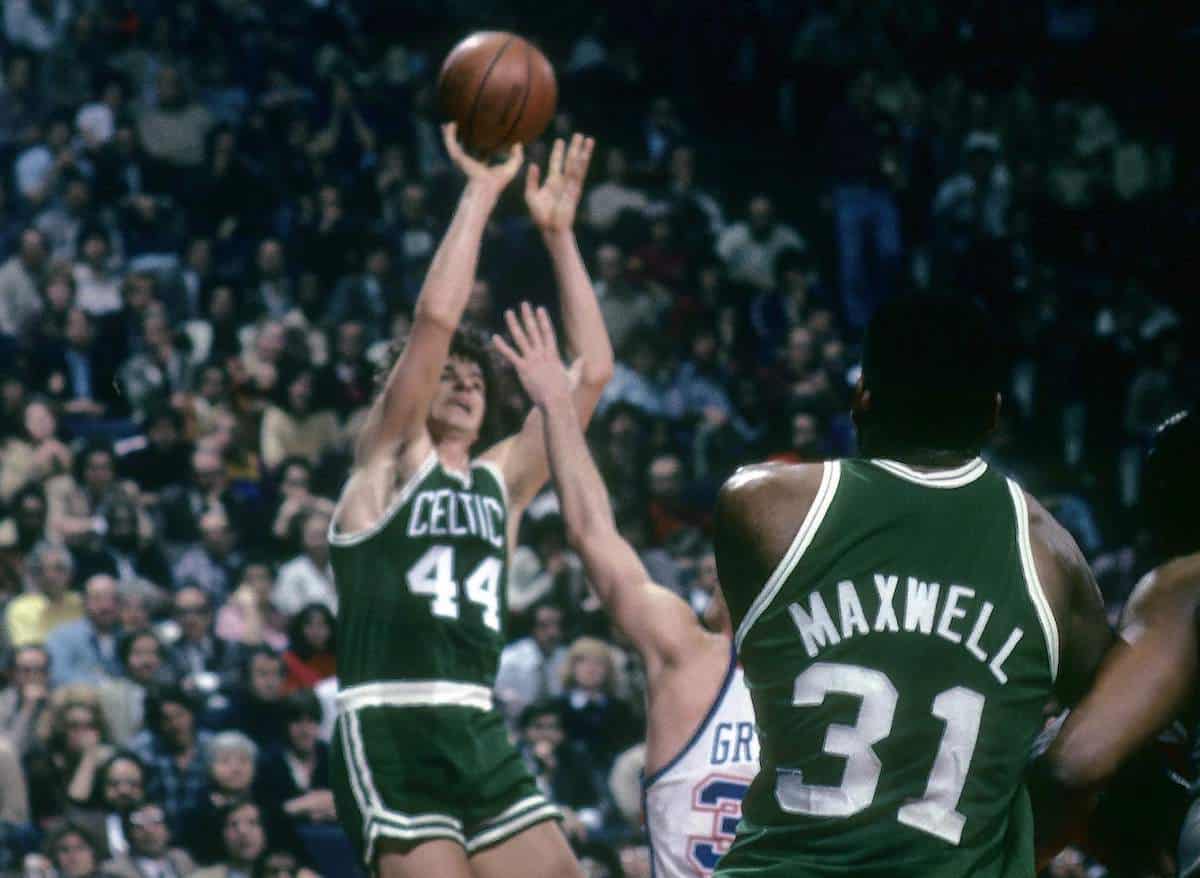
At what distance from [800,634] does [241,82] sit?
39.6 feet

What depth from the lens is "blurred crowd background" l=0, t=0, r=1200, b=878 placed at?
28.1ft

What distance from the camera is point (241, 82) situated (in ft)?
46.2

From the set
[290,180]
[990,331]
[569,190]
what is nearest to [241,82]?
[290,180]

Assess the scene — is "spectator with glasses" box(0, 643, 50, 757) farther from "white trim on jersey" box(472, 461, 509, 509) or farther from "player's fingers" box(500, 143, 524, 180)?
"player's fingers" box(500, 143, 524, 180)

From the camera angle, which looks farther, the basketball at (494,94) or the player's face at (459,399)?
the basketball at (494,94)

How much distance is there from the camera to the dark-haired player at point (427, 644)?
14.8ft

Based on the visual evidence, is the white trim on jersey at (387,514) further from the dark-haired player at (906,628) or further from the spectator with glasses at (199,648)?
the spectator with glasses at (199,648)

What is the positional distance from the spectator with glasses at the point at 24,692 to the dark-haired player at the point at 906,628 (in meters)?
6.52

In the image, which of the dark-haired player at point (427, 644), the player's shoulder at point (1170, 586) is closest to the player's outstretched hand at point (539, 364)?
the dark-haired player at point (427, 644)

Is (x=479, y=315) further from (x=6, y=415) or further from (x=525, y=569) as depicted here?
(x=6, y=415)

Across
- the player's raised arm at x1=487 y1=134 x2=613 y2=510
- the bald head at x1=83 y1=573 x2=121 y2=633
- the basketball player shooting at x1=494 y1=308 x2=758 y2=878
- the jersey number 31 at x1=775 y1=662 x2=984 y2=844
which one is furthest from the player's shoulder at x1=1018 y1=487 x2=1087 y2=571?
the bald head at x1=83 y1=573 x2=121 y2=633

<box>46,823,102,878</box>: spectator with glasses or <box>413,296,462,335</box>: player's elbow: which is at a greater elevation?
<box>413,296,462,335</box>: player's elbow

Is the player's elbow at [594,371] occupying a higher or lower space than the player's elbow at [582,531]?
higher

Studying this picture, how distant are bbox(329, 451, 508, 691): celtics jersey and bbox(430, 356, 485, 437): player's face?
7.3 inches
